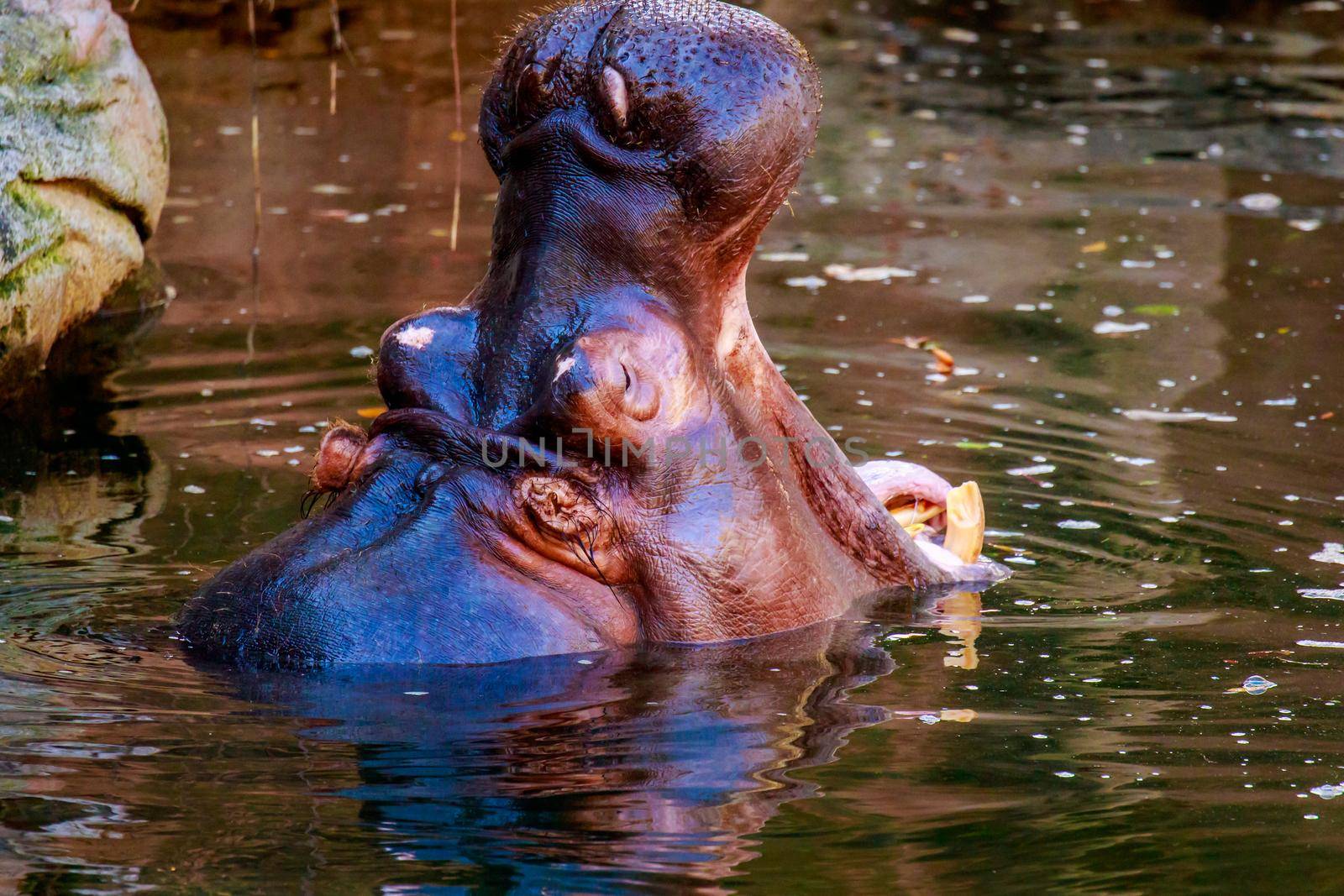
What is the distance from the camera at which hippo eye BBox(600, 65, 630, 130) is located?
420cm

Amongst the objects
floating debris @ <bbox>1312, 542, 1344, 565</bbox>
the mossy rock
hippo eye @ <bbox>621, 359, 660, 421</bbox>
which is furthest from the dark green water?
hippo eye @ <bbox>621, 359, 660, 421</bbox>

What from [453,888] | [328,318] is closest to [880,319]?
[328,318]

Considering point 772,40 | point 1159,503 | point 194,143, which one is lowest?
point 194,143

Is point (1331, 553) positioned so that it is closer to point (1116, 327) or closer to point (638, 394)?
point (638, 394)

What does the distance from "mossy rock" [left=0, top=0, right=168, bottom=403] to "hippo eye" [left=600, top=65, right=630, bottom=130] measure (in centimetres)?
479

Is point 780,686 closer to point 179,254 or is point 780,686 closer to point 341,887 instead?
point 341,887

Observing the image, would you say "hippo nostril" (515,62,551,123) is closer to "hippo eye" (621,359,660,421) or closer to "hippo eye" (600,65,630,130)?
"hippo eye" (600,65,630,130)

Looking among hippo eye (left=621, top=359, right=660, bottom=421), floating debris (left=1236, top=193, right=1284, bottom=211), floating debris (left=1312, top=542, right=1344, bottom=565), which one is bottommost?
floating debris (left=1236, top=193, right=1284, bottom=211)

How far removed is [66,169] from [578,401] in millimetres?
5452

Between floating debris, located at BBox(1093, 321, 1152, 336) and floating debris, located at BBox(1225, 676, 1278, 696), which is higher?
floating debris, located at BBox(1225, 676, 1278, 696)

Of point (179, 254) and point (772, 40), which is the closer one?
point (772, 40)

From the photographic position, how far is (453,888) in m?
3.50

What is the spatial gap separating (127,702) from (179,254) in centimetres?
754

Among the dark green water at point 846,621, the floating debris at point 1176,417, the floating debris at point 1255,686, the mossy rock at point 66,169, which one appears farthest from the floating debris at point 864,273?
the floating debris at point 1255,686
